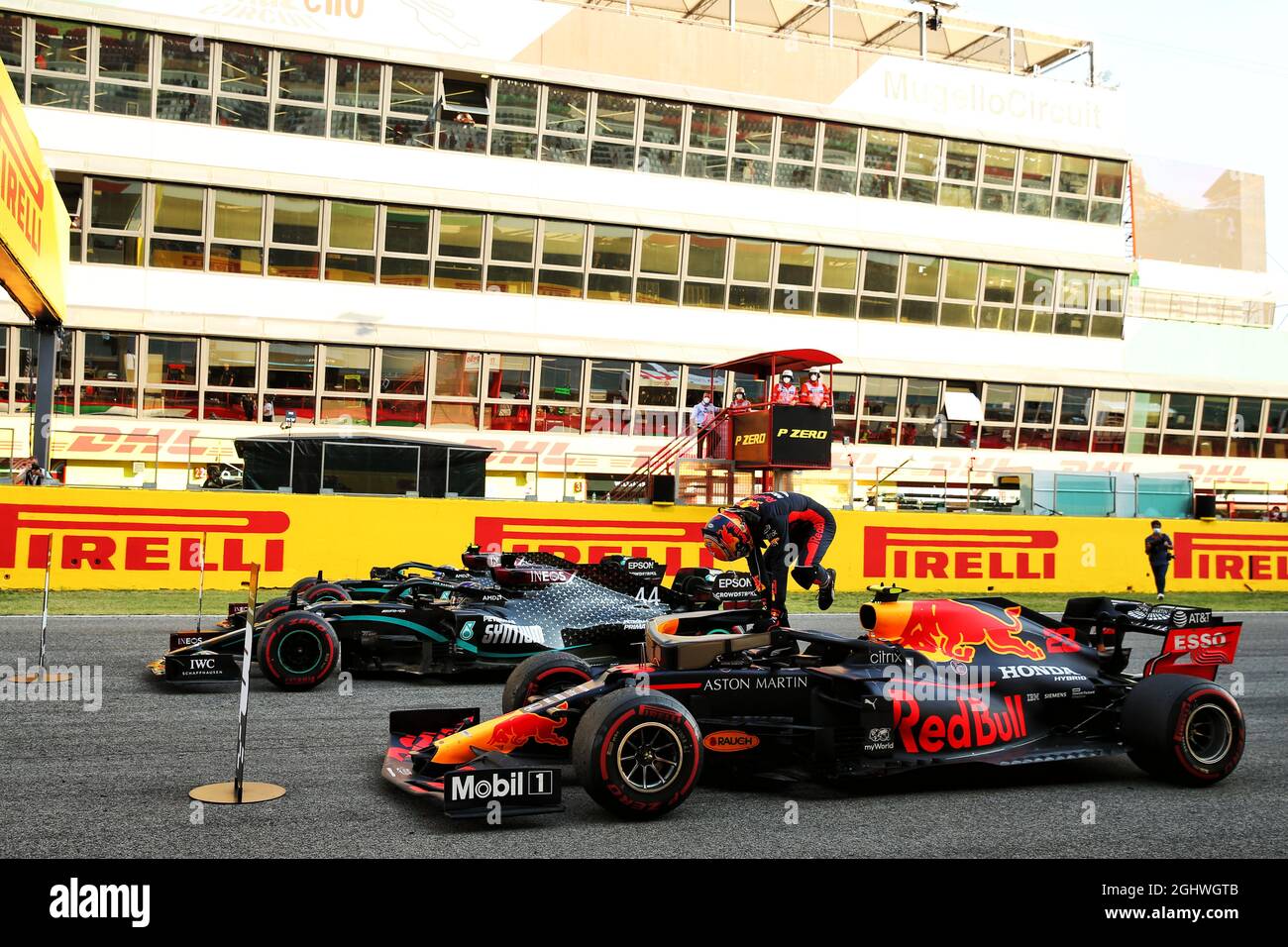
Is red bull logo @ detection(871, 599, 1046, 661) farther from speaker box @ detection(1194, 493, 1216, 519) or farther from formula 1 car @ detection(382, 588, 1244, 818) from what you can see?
speaker box @ detection(1194, 493, 1216, 519)

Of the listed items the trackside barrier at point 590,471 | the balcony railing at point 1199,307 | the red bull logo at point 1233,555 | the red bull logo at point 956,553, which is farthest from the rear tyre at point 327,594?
the balcony railing at point 1199,307

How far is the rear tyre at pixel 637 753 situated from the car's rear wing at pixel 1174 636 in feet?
11.4

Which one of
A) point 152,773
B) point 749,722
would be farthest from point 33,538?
point 749,722

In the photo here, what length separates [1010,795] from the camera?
7.50m

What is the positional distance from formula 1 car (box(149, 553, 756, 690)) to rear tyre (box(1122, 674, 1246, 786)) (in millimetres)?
4287

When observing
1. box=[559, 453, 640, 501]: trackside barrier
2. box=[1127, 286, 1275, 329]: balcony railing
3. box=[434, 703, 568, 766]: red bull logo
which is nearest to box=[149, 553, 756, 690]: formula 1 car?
box=[434, 703, 568, 766]: red bull logo

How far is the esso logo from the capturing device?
8.43 meters

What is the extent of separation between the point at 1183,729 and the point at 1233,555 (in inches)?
772

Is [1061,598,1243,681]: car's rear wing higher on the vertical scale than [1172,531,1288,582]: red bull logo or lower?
higher

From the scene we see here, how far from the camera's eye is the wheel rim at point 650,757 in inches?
261

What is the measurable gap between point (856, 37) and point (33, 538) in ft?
85.6

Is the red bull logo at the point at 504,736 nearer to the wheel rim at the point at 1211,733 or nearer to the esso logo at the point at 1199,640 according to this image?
the wheel rim at the point at 1211,733

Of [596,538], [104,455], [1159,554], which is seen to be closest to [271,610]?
[596,538]
